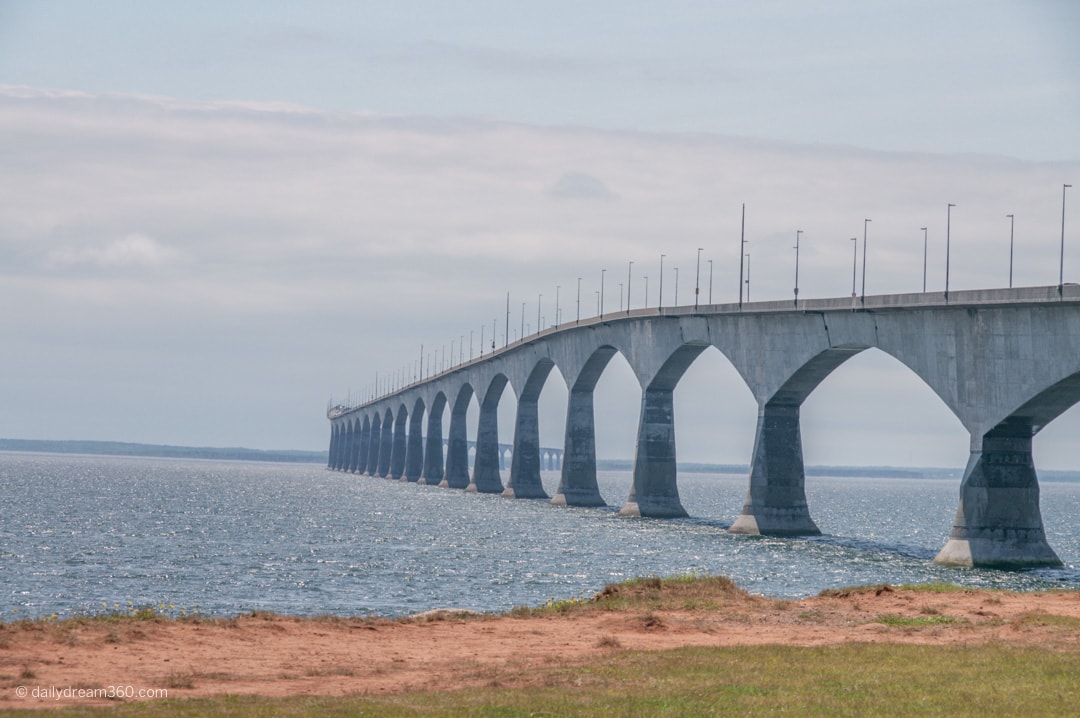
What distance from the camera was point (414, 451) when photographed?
17812cm

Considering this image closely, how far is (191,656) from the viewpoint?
73.4ft

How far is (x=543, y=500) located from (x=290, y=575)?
228 ft

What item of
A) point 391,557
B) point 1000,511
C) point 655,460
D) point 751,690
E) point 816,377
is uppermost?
point 816,377

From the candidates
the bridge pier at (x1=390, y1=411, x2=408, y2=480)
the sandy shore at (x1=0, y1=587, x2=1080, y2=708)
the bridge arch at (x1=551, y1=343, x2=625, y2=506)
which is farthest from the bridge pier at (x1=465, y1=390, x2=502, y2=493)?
the sandy shore at (x1=0, y1=587, x2=1080, y2=708)

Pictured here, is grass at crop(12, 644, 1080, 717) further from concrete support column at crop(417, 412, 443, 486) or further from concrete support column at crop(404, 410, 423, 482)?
concrete support column at crop(404, 410, 423, 482)

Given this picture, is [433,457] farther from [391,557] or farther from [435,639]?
[435,639]

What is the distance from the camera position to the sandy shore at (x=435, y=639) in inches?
797

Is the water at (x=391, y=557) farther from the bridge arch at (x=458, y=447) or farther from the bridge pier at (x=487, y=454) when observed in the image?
the bridge arch at (x=458, y=447)

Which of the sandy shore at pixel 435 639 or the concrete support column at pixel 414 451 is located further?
the concrete support column at pixel 414 451

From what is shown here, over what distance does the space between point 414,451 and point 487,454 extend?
Result: 153 ft

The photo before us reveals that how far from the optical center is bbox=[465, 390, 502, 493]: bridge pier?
131125 mm

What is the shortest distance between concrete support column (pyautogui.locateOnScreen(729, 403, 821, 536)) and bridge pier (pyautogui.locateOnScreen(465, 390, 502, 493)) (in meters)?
62.6

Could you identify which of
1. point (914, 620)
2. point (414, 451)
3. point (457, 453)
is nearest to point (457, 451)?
point (457, 453)

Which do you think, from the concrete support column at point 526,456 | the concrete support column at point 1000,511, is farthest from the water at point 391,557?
the concrete support column at point 526,456
